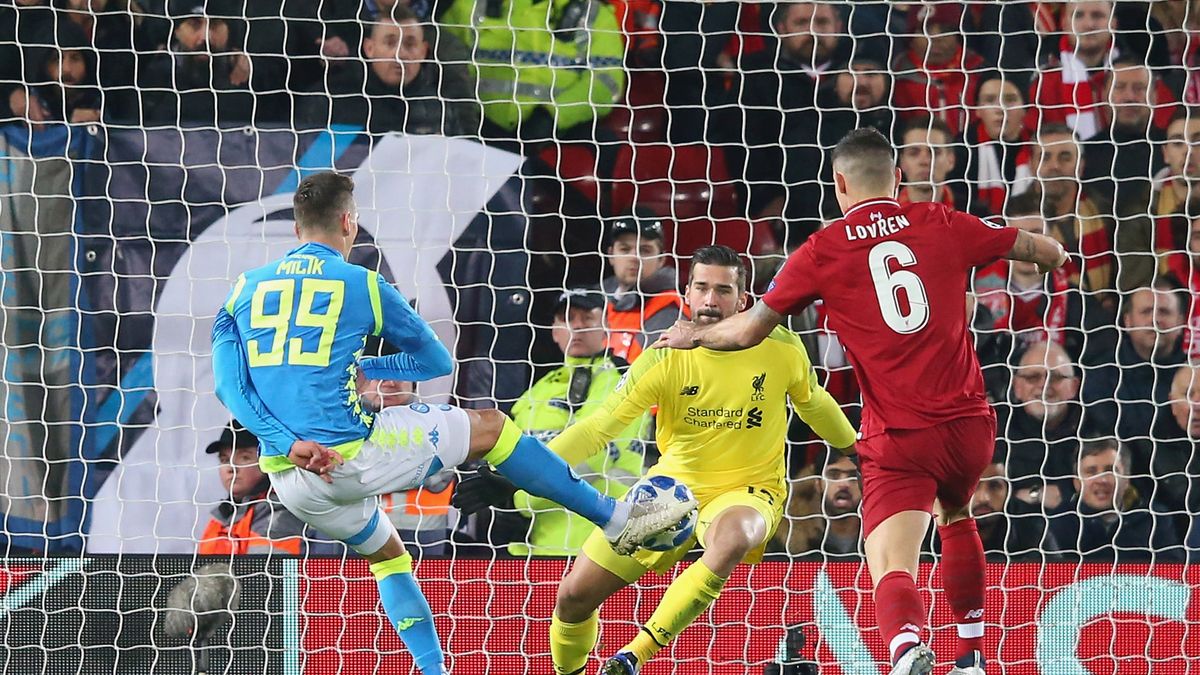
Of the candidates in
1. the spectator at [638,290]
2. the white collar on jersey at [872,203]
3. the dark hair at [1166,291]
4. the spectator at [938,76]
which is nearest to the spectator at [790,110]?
the spectator at [938,76]

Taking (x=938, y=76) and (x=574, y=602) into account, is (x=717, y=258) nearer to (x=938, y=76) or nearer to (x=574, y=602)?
(x=574, y=602)

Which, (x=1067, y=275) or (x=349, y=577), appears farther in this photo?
(x=1067, y=275)

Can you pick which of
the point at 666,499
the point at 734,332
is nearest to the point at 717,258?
the point at 734,332

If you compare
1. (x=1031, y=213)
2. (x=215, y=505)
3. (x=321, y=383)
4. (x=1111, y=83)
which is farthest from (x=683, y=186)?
(x=321, y=383)

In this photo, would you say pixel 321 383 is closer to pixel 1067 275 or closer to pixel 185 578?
pixel 185 578

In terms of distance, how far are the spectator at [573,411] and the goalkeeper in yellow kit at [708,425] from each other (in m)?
1.08

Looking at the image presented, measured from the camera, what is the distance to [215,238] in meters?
7.21

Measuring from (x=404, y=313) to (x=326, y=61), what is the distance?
9.66 feet

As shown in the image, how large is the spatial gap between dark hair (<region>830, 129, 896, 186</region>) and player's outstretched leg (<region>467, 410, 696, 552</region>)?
130cm

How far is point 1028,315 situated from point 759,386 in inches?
84.1

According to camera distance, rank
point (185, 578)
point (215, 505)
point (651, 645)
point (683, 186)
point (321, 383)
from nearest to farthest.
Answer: point (321, 383) < point (651, 645) < point (185, 578) < point (215, 505) < point (683, 186)

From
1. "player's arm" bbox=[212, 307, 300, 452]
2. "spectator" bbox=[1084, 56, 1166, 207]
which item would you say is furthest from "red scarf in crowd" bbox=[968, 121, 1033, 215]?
"player's arm" bbox=[212, 307, 300, 452]

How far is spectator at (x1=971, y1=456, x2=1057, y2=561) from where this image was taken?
263 inches

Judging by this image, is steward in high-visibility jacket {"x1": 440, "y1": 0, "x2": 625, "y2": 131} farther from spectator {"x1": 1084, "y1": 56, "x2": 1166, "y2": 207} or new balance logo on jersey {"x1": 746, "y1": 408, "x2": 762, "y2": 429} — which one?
new balance logo on jersey {"x1": 746, "y1": 408, "x2": 762, "y2": 429}
